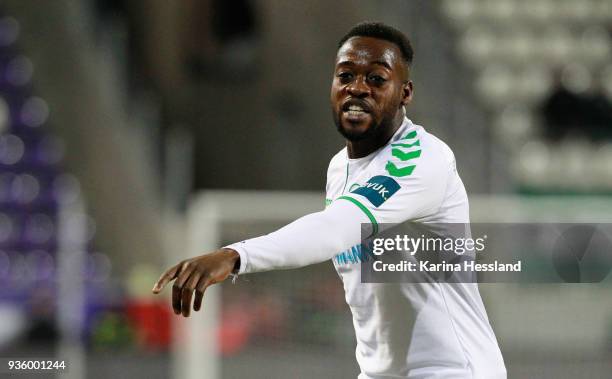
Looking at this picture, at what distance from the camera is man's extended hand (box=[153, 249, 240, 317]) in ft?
6.83

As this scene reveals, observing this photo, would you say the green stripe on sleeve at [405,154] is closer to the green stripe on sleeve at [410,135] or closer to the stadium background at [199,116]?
the green stripe on sleeve at [410,135]

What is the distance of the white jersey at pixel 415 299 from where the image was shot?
2570mm

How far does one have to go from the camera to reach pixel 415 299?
271 centimetres

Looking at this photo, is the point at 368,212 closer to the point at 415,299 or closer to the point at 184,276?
the point at 415,299

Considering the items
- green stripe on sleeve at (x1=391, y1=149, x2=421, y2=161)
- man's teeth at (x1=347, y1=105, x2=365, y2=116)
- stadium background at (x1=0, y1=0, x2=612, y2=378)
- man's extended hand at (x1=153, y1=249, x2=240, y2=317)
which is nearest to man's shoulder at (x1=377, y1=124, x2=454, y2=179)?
green stripe on sleeve at (x1=391, y1=149, x2=421, y2=161)

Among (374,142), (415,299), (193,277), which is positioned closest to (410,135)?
(374,142)

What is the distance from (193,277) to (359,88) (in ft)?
2.46

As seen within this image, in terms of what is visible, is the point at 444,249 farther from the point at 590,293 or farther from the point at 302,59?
the point at 302,59

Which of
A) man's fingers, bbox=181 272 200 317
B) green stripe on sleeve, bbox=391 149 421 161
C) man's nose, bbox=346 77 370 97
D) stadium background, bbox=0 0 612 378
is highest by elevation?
stadium background, bbox=0 0 612 378

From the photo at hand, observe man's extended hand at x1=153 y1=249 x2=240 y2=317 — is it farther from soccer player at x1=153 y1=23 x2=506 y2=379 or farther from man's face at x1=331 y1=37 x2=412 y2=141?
man's face at x1=331 y1=37 x2=412 y2=141

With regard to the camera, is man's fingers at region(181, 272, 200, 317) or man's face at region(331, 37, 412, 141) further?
man's face at region(331, 37, 412, 141)

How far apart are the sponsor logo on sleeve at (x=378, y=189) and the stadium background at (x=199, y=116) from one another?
4.73 meters

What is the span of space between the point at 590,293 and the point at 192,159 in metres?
5.15

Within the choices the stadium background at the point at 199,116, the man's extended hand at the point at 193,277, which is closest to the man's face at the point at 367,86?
the man's extended hand at the point at 193,277
